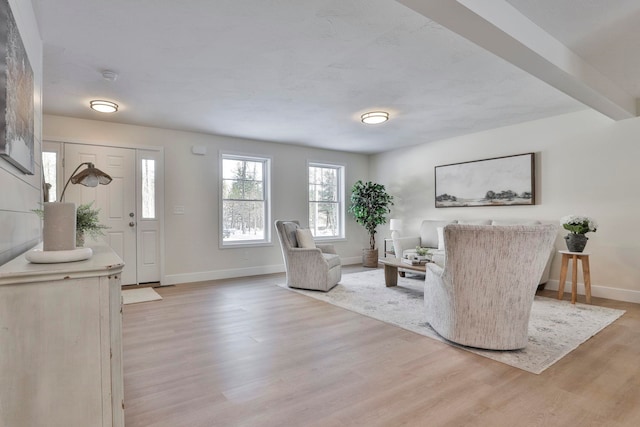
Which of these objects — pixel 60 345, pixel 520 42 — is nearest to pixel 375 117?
pixel 520 42

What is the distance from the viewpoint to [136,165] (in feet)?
16.6

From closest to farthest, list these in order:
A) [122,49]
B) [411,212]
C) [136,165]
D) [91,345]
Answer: [91,345] → [122,49] → [136,165] → [411,212]

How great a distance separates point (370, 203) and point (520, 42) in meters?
4.63

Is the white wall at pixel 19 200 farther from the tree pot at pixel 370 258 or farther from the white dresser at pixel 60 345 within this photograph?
the tree pot at pixel 370 258

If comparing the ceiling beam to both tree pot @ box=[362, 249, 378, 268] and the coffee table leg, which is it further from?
tree pot @ box=[362, 249, 378, 268]

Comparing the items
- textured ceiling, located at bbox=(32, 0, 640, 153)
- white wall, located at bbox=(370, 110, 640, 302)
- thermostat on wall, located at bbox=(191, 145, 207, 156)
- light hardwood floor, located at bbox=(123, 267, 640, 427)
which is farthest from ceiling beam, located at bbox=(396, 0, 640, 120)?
thermostat on wall, located at bbox=(191, 145, 207, 156)

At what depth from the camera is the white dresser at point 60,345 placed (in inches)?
41.5

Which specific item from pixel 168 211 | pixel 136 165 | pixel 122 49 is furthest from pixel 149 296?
pixel 122 49

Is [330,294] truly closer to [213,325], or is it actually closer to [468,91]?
[213,325]

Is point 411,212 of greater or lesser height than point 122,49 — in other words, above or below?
below

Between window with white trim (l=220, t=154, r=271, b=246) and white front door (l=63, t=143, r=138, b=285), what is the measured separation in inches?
53.7

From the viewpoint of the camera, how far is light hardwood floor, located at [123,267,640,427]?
1790 millimetres

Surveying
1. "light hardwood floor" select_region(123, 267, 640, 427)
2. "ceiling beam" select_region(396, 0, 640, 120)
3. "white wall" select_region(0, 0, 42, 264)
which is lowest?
"light hardwood floor" select_region(123, 267, 640, 427)

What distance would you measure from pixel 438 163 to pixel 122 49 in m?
5.14
